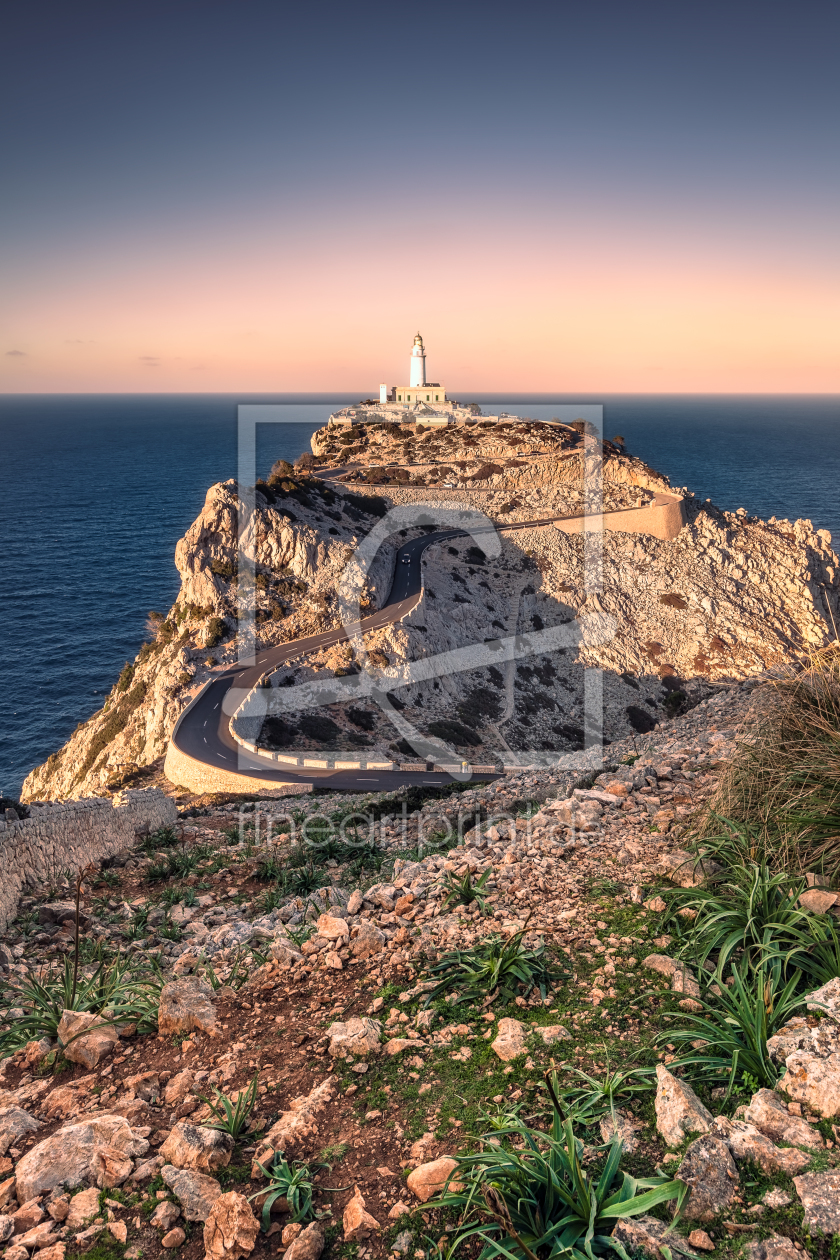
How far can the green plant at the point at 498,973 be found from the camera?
5410mm

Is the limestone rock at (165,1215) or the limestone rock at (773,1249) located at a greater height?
the limestone rock at (773,1249)

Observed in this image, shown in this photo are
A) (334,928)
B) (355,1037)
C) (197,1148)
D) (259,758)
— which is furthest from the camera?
(259,758)

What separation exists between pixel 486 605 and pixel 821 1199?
182ft

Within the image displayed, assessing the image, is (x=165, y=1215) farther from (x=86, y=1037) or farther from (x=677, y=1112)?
(x=677, y=1112)

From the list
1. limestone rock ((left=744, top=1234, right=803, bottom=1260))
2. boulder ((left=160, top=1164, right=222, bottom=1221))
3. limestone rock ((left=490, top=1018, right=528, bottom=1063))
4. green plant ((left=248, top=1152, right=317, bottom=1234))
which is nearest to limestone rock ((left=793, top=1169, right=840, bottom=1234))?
limestone rock ((left=744, top=1234, right=803, bottom=1260))

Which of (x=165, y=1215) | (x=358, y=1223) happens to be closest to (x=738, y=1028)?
(x=358, y=1223)

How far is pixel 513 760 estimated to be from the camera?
4159cm

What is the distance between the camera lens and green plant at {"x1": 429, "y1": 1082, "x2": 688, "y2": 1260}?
10.1 ft

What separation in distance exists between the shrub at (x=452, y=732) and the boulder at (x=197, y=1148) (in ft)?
121

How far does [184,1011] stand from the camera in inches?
222

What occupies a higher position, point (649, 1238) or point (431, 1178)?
point (649, 1238)

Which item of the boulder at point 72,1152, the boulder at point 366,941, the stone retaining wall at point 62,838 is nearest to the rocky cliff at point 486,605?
the stone retaining wall at point 62,838

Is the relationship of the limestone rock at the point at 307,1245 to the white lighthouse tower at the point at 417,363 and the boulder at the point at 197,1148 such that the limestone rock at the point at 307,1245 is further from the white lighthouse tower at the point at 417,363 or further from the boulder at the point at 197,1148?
the white lighthouse tower at the point at 417,363

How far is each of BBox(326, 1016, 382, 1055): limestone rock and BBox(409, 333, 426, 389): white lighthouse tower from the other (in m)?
129
